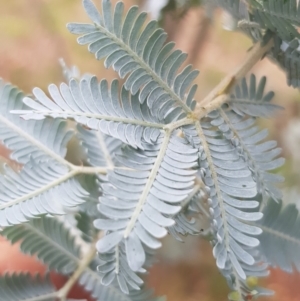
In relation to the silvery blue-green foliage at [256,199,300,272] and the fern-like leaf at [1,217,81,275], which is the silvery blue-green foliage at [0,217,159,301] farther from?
the silvery blue-green foliage at [256,199,300,272]

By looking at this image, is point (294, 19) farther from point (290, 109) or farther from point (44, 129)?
point (290, 109)

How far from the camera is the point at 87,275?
493mm

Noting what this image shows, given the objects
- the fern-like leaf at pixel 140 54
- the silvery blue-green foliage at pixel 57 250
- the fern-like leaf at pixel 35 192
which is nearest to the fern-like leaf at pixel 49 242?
the silvery blue-green foliage at pixel 57 250

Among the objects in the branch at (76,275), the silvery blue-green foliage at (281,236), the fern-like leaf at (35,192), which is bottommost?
the branch at (76,275)

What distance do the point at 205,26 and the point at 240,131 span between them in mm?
535

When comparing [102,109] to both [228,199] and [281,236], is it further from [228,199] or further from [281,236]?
[281,236]

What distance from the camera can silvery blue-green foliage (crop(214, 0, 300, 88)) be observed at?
331 mm

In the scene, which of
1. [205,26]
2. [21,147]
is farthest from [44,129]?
[205,26]

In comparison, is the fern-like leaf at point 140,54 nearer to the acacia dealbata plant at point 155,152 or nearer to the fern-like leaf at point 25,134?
the acacia dealbata plant at point 155,152

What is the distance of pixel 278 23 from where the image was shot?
34cm

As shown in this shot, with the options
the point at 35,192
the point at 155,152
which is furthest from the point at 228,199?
the point at 35,192

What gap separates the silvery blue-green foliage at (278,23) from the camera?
33cm

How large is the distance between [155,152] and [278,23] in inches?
6.4

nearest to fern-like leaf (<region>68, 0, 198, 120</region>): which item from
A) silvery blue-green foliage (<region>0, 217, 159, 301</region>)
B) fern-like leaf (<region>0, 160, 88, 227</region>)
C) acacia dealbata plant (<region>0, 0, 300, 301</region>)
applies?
acacia dealbata plant (<region>0, 0, 300, 301</region>)
